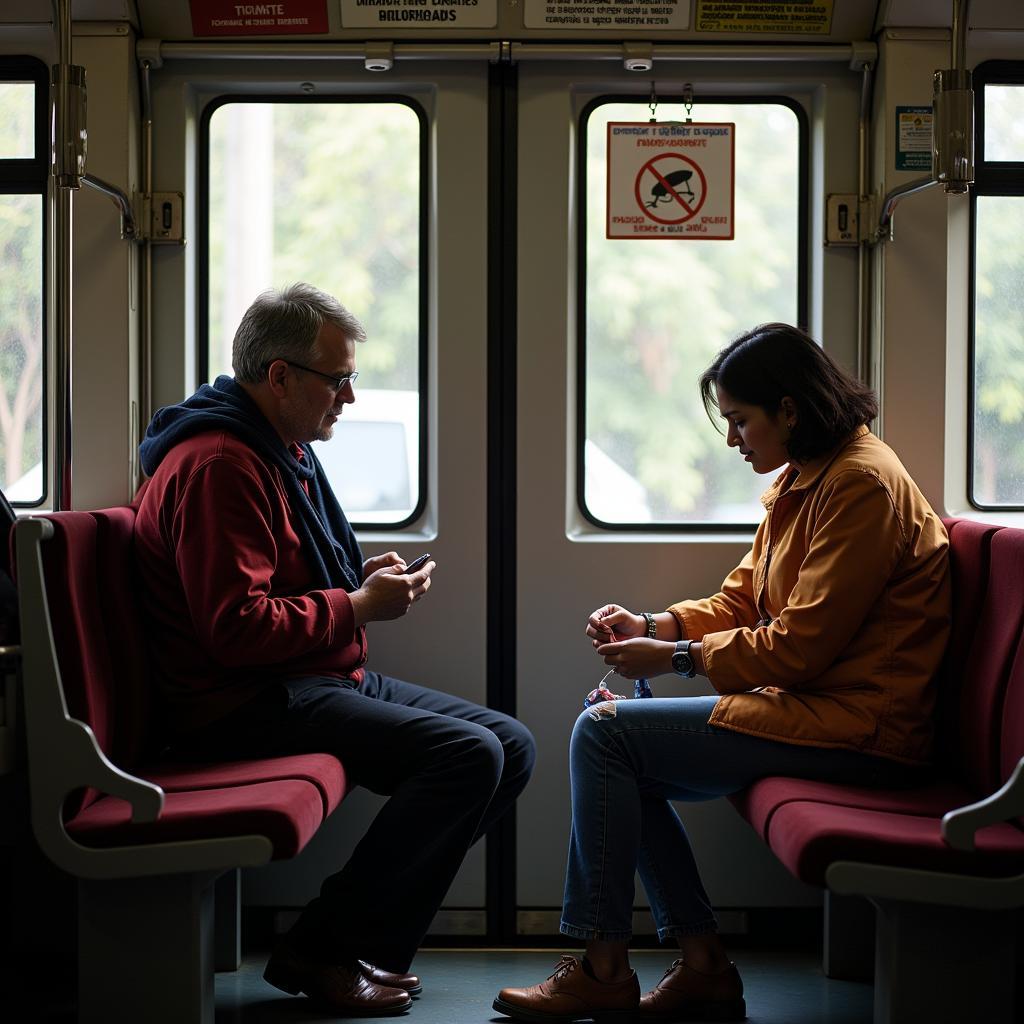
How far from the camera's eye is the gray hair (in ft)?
9.47

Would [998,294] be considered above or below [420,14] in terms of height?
below

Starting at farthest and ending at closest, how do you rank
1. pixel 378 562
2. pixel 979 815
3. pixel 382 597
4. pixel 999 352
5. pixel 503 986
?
pixel 999 352 < pixel 378 562 < pixel 503 986 < pixel 382 597 < pixel 979 815

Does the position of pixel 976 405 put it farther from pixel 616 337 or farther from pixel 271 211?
pixel 271 211

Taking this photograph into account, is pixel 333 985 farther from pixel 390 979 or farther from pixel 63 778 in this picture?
pixel 63 778

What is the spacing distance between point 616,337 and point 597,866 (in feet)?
5.03

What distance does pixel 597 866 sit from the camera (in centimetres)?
265

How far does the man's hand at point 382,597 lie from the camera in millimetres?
2775

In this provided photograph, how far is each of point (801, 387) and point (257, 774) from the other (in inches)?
58.0

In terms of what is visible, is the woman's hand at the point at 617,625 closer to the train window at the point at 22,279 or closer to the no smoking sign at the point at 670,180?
the no smoking sign at the point at 670,180

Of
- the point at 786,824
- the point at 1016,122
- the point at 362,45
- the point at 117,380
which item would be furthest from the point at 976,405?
the point at 117,380

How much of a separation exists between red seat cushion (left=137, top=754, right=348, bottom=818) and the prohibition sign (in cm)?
179

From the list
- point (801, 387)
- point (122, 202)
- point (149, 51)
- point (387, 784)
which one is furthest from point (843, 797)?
point (149, 51)

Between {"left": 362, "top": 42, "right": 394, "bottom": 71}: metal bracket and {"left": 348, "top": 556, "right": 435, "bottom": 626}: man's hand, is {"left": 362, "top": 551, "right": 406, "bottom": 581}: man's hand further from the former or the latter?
{"left": 362, "top": 42, "right": 394, "bottom": 71}: metal bracket

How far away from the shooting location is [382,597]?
2.79m
